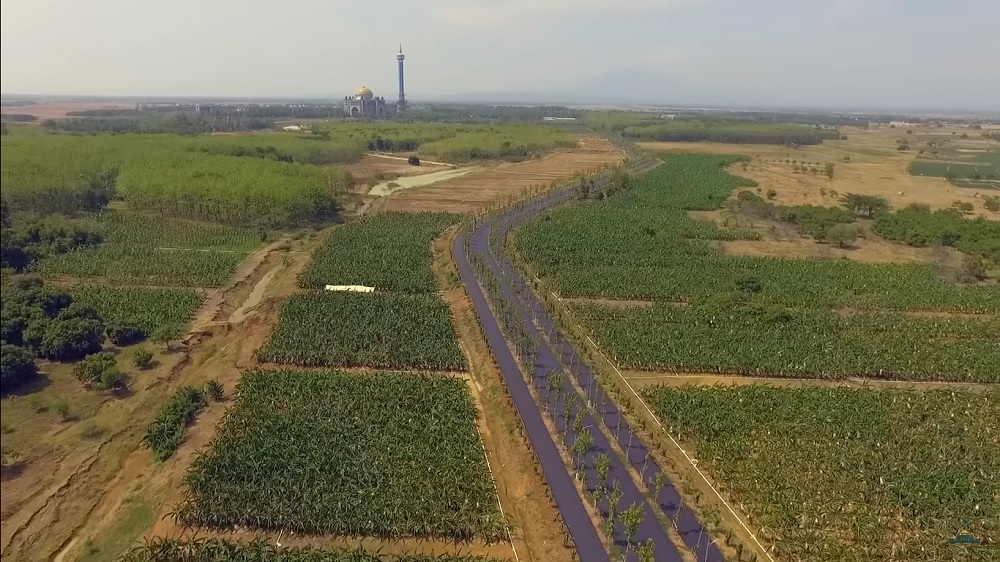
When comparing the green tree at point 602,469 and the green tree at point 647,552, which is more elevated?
the green tree at point 602,469

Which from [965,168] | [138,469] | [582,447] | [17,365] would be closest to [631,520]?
[582,447]

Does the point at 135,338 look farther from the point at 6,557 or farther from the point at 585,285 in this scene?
the point at 585,285

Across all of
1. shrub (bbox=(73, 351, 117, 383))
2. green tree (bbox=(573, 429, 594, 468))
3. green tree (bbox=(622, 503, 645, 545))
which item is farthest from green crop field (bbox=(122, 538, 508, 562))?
shrub (bbox=(73, 351, 117, 383))

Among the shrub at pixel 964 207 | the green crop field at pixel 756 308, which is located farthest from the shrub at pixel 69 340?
the shrub at pixel 964 207

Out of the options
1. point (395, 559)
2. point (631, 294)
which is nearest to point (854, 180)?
point (631, 294)

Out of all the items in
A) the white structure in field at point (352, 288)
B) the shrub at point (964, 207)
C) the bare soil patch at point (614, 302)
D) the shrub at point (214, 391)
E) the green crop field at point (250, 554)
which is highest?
the shrub at point (964, 207)

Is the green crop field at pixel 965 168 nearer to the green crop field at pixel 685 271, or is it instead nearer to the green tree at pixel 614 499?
the green crop field at pixel 685 271

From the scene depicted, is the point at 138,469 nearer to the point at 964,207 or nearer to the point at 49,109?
the point at 49,109

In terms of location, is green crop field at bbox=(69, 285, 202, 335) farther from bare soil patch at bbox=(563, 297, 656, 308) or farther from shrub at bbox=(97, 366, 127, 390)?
bare soil patch at bbox=(563, 297, 656, 308)

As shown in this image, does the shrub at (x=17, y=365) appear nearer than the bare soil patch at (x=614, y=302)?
Yes
